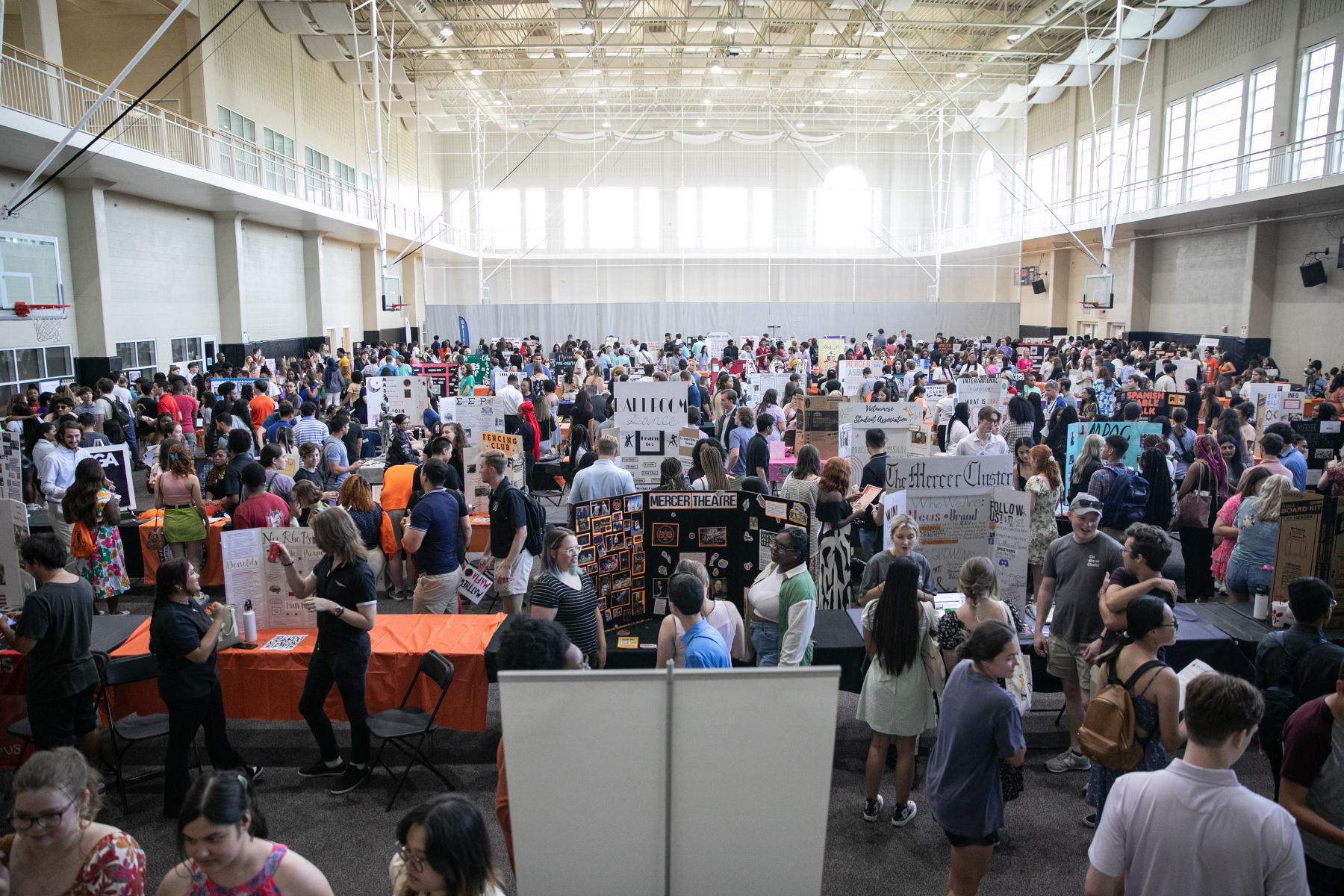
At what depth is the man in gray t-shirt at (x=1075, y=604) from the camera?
15.4 ft

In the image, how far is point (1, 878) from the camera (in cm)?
261

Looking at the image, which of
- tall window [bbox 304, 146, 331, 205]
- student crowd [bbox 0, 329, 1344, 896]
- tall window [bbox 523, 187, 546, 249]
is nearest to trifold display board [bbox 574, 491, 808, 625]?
student crowd [bbox 0, 329, 1344, 896]

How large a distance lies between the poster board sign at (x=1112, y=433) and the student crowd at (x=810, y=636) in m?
0.33

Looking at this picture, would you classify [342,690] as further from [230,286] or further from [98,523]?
[230,286]

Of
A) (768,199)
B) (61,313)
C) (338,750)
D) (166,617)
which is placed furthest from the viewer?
(768,199)

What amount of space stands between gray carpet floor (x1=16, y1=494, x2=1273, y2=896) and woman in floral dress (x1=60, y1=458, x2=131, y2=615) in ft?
6.83

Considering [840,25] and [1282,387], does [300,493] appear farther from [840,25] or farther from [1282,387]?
[840,25]

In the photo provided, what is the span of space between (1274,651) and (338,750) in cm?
508

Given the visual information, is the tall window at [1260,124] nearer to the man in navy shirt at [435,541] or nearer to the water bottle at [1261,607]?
the water bottle at [1261,607]

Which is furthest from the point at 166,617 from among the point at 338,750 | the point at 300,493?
the point at 300,493

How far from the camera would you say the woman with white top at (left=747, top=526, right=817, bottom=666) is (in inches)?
172

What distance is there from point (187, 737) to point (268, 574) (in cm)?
124

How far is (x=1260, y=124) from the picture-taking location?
19609 millimetres

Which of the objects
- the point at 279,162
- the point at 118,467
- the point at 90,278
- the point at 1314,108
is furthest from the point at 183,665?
the point at 1314,108
